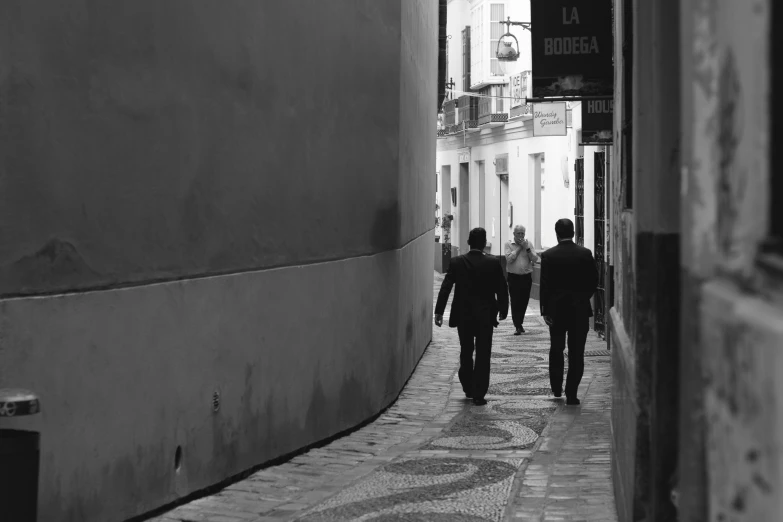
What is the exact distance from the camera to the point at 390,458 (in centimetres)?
955

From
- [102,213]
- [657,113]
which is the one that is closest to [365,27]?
[102,213]

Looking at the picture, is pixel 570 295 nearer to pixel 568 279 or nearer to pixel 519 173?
pixel 568 279

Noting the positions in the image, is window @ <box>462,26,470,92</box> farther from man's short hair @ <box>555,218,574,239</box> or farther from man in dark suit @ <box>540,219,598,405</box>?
man in dark suit @ <box>540,219,598,405</box>

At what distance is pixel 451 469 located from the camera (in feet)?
29.5

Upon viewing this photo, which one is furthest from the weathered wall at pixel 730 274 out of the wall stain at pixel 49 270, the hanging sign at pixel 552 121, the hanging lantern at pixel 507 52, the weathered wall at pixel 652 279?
the hanging lantern at pixel 507 52

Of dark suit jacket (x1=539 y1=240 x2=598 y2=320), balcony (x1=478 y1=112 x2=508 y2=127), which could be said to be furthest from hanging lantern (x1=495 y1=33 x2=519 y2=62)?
dark suit jacket (x1=539 y1=240 x2=598 y2=320)

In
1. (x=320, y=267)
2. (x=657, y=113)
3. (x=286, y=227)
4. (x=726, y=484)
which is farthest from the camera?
(x=320, y=267)

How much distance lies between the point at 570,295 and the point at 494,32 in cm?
2405

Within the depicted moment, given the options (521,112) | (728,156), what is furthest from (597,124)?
(521,112)

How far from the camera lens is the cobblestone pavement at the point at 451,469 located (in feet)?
24.6

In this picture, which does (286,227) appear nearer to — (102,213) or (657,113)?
(102,213)

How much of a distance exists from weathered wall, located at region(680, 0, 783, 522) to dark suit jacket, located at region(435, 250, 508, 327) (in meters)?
9.34

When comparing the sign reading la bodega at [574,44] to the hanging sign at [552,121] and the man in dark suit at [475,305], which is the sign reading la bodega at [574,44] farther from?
the hanging sign at [552,121]

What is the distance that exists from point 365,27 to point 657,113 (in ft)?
21.6
